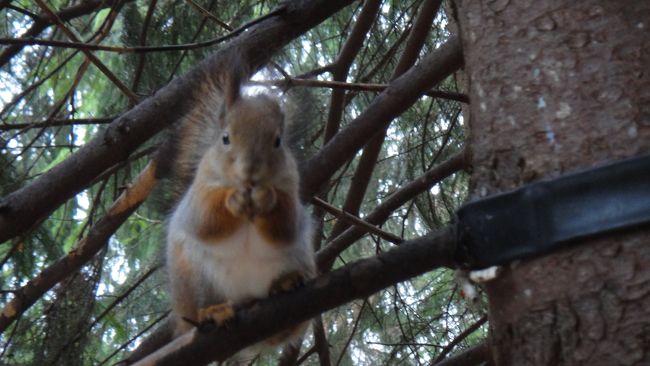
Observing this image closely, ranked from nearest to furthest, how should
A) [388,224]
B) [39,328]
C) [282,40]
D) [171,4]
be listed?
[282,40] < [39,328] < [171,4] < [388,224]

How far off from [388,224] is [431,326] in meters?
0.59

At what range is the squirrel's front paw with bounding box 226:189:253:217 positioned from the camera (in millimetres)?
1545

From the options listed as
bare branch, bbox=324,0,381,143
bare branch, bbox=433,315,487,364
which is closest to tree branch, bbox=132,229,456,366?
bare branch, bbox=433,315,487,364

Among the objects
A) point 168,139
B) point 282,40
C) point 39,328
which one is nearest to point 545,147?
point 282,40

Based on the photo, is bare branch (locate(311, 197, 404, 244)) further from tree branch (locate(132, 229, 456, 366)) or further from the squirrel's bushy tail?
tree branch (locate(132, 229, 456, 366))

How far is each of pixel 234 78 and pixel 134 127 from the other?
25cm

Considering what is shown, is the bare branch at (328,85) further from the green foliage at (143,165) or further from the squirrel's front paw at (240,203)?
the squirrel's front paw at (240,203)

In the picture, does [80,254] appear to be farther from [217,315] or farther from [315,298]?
[315,298]

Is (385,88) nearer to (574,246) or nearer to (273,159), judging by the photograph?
(273,159)

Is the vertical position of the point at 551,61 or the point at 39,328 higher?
the point at 39,328

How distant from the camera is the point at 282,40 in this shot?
5.18 feet

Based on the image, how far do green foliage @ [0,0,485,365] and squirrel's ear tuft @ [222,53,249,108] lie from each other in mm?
181

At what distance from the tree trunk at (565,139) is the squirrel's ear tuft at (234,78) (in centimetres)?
63

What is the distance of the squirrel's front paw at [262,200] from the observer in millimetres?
1546
